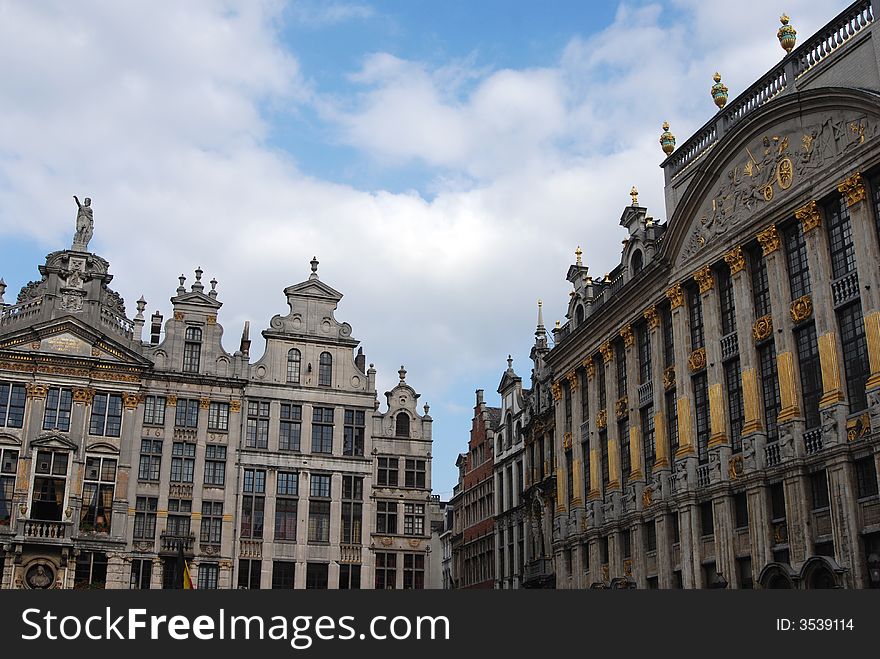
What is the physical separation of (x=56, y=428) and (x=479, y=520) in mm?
25975

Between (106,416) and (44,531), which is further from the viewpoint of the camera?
(106,416)

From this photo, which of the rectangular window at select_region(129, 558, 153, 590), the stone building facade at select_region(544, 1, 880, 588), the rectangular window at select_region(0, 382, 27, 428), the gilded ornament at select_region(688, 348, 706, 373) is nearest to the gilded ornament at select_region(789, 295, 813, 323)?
the stone building facade at select_region(544, 1, 880, 588)

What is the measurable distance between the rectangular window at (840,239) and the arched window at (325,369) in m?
25.2

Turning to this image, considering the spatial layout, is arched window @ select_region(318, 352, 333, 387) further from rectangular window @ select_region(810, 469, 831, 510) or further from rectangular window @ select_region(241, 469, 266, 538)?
rectangular window @ select_region(810, 469, 831, 510)

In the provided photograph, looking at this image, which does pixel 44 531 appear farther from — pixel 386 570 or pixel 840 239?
pixel 840 239

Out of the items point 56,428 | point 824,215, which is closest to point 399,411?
point 56,428

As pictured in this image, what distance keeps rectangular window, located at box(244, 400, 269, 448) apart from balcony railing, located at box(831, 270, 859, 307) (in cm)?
2648

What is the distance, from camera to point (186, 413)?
4541 cm

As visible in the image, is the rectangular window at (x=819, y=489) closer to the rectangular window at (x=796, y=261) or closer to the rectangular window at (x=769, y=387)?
the rectangular window at (x=769, y=387)

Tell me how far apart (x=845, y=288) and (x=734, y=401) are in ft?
19.2

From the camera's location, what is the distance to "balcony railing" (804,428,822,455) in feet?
90.6

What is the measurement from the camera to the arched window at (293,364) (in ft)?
155

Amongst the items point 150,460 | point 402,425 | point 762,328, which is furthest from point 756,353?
point 150,460

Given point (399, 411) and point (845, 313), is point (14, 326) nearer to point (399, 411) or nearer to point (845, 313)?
point (399, 411)
